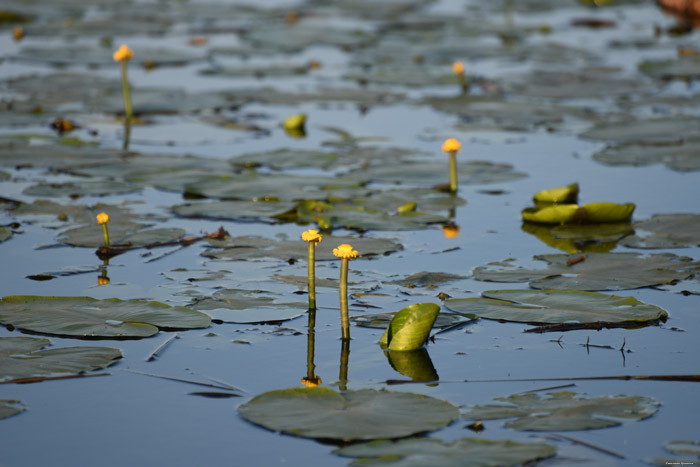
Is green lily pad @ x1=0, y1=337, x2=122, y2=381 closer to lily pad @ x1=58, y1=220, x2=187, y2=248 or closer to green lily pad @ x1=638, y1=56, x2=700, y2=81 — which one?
lily pad @ x1=58, y1=220, x2=187, y2=248

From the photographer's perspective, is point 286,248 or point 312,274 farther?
point 286,248

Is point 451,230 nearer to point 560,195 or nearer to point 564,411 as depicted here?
point 560,195

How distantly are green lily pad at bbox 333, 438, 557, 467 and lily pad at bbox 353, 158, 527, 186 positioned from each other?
3070 mm

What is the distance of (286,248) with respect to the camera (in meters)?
4.30

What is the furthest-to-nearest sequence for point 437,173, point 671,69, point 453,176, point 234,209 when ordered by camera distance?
point 671,69
point 437,173
point 453,176
point 234,209

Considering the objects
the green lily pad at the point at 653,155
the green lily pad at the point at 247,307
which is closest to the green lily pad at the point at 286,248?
the green lily pad at the point at 247,307

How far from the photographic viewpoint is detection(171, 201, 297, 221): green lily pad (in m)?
4.77

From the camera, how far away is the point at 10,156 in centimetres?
584

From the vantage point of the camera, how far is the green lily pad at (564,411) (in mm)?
2637

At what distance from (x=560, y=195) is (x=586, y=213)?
255mm

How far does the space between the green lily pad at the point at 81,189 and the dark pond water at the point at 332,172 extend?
0.04 metres

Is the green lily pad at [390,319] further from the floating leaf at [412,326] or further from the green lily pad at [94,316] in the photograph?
the green lily pad at [94,316]

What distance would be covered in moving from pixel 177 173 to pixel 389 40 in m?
5.86

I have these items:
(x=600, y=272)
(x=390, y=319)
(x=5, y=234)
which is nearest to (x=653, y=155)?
(x=600, y=272)
